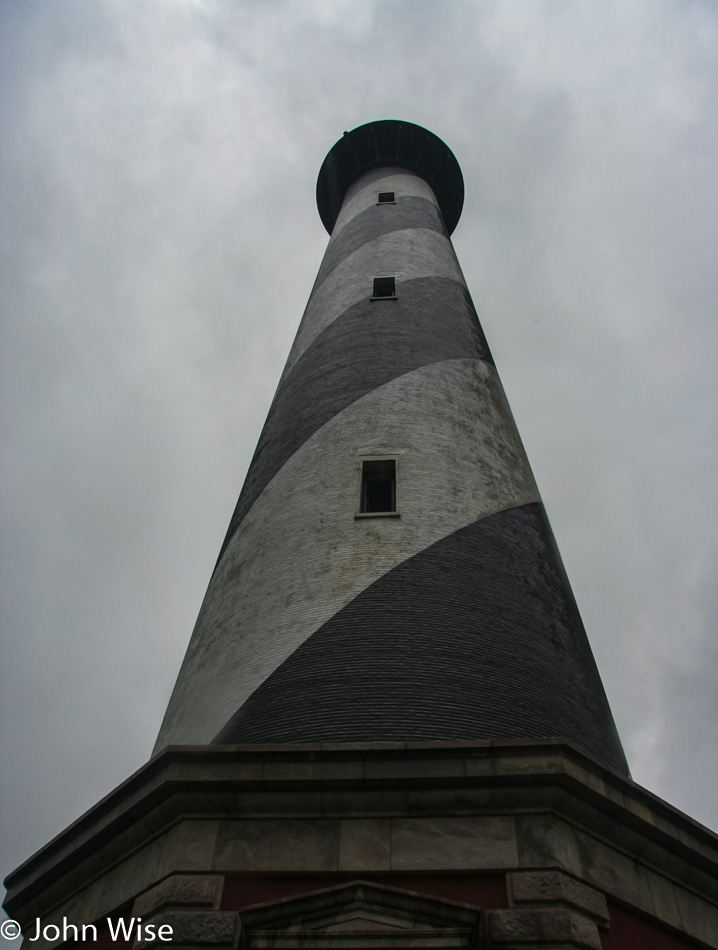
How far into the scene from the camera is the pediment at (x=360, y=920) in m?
4.91

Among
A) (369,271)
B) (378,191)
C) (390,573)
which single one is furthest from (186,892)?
(378,191)

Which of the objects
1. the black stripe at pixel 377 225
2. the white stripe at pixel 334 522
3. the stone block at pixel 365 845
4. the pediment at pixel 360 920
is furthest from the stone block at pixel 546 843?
the black stripe at pixel 377 225

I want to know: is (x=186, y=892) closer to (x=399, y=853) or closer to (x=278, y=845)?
(x=278, y=845)

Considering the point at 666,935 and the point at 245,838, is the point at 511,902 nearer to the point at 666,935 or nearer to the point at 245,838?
the point at 666,935

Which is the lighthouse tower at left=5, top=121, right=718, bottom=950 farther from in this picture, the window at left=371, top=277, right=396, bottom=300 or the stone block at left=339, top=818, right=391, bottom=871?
the window at left=371, top=277, right=396, bottom=300

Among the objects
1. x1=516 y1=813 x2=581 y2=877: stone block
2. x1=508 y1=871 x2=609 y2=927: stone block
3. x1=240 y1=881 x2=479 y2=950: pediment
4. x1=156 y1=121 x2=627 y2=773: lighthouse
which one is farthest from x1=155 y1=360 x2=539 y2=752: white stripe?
x1=508 y1=871 x2=609 y2=927: stone block

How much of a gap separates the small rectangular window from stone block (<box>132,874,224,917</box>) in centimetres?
383

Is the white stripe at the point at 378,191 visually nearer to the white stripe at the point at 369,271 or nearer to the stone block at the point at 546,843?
the white stripe at the point at 369,271

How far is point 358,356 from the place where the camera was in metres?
10.4

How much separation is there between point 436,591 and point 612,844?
2.30 meters

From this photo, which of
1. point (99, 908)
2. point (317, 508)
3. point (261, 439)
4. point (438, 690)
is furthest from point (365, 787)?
point (261, 439)

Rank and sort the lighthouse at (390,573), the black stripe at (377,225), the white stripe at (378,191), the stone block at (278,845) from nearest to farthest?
the stone block at (278,845) → the lighthouse at (390,573) → the black stripe at (377,225) → the white stripe at (378,191)

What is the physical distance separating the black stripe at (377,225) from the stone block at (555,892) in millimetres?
10053

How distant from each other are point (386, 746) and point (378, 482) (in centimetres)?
354
